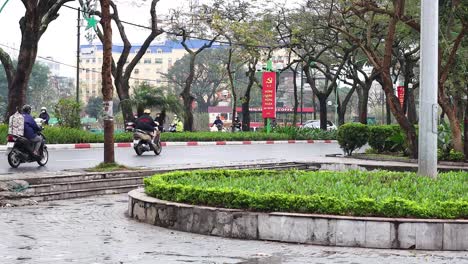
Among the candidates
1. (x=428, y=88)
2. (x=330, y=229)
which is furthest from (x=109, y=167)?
(x=330, y=229)

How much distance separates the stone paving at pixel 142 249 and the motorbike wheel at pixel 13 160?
697cm

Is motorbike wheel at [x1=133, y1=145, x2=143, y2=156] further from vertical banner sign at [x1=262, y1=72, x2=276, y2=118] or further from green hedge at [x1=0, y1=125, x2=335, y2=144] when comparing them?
vertical banner sign at [x1=262, y1=72, x2=276, y2=118]

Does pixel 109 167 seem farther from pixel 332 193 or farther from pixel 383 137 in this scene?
pixel 383 137

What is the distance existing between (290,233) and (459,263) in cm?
199

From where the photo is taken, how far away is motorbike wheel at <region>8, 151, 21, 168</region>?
1689 centimetres

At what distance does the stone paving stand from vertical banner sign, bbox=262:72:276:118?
31.6m

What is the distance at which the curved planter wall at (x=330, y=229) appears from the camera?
8.17 meters

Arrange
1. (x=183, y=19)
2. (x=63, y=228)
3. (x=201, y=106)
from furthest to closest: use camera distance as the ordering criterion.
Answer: (x=201, y=106) → (x=183, y=19) → (x=63, y=228)

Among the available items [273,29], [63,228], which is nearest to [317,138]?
[273,29]

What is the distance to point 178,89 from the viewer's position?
3312 inches

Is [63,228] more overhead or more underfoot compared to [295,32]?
more underfoot

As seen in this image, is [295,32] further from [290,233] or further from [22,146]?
[290,233]

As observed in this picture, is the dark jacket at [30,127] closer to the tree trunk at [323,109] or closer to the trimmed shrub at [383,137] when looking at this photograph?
the trimmed shrub at [383,137]

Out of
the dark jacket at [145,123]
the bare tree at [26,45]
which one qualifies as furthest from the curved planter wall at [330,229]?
the bare tree at [26,45]
